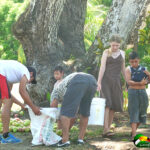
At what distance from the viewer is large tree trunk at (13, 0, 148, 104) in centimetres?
922

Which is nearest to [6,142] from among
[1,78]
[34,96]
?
[1,78]

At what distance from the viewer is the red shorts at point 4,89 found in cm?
610

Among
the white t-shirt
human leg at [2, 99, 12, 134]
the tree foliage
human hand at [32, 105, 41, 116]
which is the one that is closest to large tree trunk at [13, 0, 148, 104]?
the white t-shirt

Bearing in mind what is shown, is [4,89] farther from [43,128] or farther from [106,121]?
[106,121]

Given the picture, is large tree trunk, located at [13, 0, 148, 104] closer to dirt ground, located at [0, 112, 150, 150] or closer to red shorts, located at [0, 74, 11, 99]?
dirt ground, located at [0, 112, 150, 150]

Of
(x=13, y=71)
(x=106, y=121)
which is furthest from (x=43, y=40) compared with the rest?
(x=13, y=71)

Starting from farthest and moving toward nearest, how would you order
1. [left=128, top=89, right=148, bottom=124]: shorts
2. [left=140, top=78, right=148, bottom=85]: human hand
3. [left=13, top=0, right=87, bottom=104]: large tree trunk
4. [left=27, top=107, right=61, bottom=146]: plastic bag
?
[left=13, top=0, right=87, bottom=104]: large tree trunk → [left=128, top=89, right=148, bottom=124]: shorts → [left=140, top=78, right=148, bottom=85]: human hand → [left=27, top=107, right=61, bottom=146]: plastic bag

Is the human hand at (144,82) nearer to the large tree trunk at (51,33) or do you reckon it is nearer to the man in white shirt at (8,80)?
the man in white shirt at (8,80)

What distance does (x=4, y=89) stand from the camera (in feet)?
20.0

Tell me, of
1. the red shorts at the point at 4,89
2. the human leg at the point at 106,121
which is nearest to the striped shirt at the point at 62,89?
the red shorts at the point at 4,89

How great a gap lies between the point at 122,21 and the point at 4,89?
405 centimetres

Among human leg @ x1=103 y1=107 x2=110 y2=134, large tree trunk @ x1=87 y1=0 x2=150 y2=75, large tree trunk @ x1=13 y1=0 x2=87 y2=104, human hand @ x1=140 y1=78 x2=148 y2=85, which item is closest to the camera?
human hand @ x1=140 y1=78 x2=148 y2=85

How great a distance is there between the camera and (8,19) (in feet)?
101

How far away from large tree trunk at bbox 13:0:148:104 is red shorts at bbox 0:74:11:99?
135 inches
